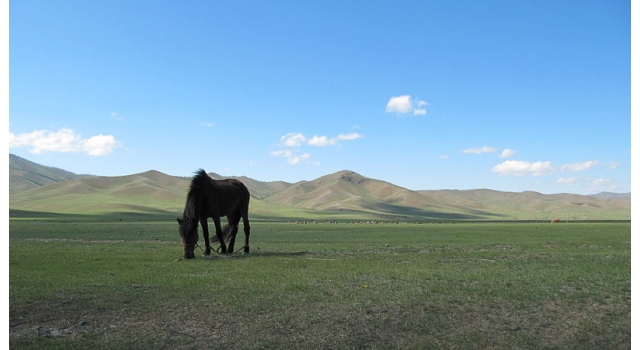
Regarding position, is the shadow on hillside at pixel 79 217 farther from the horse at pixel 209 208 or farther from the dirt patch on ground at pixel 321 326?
the dirt patch on ground at pixel 321 326

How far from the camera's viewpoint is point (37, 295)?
10078 mm

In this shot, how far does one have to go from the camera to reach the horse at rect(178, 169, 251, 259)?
17.2 meters

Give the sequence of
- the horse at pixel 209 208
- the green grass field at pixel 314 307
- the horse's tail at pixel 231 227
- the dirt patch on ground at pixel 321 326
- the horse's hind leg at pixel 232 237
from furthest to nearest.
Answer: the horse's tail at pixel 231 227 < the horse's hind leg at pixel 232 237 < the horse at pixel 209 208 < the green grass field at pixel 314 307 < the dirt patch on ground at pixel 321 326

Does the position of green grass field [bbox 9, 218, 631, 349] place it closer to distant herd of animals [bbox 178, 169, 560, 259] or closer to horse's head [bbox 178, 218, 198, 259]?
horse's head [bbox 178, 218, 198, 259]

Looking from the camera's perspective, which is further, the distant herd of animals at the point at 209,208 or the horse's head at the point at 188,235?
the distant herd of animals at the point at 209,208

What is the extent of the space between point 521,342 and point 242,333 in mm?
4971

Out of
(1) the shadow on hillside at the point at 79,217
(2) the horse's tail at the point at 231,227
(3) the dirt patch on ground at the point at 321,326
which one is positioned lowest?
(1) the shadow on hillside at the point at 79,217

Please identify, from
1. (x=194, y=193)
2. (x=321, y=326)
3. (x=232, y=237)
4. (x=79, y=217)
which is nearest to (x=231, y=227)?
(x=232, y=237)

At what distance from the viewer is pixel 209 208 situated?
18234 millimetres

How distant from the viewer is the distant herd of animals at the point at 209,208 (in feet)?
56.3

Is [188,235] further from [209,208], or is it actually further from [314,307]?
[314,307]

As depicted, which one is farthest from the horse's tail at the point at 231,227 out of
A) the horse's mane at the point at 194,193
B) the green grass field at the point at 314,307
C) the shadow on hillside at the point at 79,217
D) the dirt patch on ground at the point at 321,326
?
the shadow on hillside at the point at 79,217

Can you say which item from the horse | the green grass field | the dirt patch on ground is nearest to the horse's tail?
the horse

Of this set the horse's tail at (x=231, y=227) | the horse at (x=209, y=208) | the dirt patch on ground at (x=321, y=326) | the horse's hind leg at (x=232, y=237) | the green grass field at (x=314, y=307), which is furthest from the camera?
the horse's tail at (x=231, y=227)
